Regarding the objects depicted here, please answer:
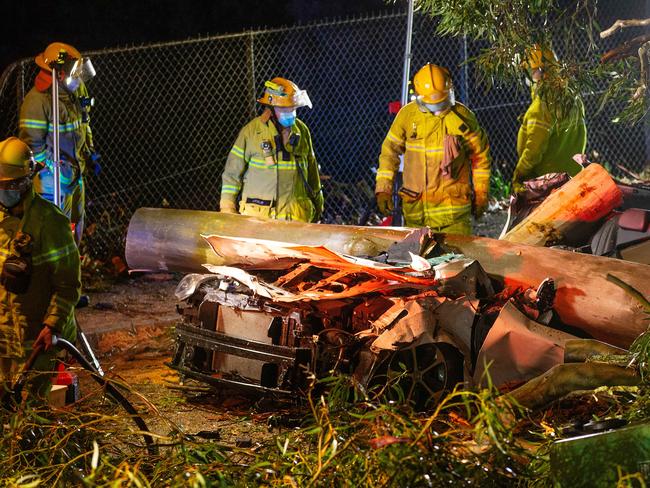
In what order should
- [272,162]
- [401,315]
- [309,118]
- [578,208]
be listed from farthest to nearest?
[309,118]
[272,162]
[578,208]
[401,315]

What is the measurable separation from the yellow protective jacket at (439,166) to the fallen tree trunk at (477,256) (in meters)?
1.19

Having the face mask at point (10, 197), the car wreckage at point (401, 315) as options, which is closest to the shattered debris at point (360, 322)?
the car wreckage at point (401, 315)

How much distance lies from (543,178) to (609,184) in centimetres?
69

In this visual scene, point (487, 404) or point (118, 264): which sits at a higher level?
point (487, 404)

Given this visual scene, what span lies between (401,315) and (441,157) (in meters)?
2.66

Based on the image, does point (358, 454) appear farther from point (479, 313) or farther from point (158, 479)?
point (479, 313)

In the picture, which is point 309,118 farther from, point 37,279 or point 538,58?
point 37,279

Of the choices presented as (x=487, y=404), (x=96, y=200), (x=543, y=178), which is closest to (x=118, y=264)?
(x=96, y=200)

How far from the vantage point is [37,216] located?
522cm

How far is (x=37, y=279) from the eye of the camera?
523 cm

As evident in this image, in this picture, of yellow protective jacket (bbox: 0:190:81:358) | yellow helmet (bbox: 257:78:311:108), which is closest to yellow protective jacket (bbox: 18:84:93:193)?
yellow helmet (bbox: 257:78:311:108)

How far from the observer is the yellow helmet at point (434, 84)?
25.7 feet

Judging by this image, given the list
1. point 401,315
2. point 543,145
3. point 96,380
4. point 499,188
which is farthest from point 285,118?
point 499,188

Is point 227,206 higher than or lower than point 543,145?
lower
